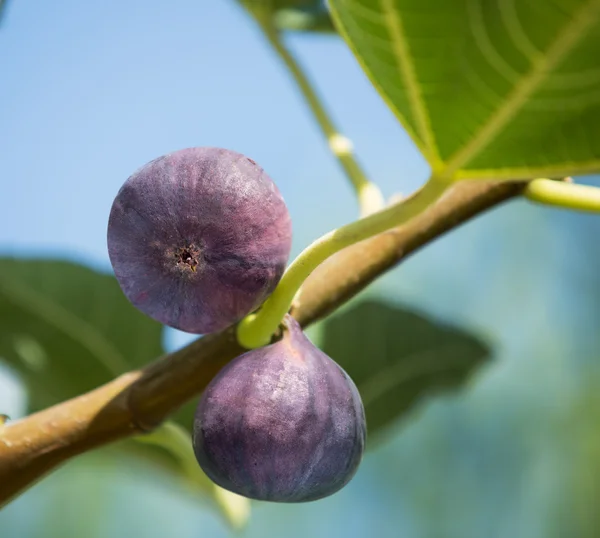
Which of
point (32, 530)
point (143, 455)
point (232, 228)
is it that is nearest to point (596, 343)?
point (32, 530)

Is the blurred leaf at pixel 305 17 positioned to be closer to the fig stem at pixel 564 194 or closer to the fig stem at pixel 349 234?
the fig stem at pixel 564 194

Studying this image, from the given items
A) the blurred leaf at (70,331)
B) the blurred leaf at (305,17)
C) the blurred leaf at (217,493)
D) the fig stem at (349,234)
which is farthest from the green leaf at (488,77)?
the blurred leaf at (305,17)

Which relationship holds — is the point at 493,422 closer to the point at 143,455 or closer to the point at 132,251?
the point at 143,455

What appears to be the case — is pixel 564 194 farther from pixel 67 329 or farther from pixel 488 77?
pixel 67 329

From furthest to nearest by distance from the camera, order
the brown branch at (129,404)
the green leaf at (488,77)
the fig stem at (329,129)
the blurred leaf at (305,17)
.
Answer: the blurred leaf at (305,17) → the fig stem at (329,129) → the brown branch at (129,404) → the green leaf at (488,77)

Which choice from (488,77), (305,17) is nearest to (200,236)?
(488,77)

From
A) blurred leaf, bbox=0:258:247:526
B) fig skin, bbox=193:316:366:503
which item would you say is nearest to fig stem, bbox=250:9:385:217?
fig skin, bbox=193:316:366:503
